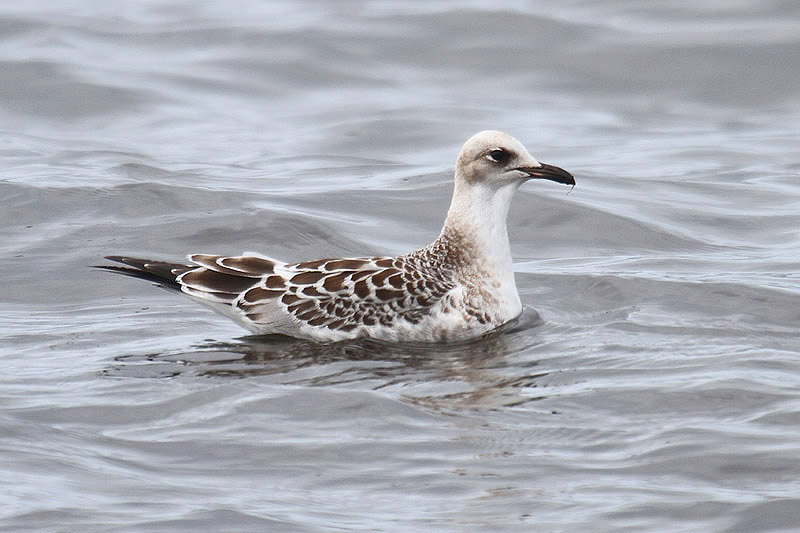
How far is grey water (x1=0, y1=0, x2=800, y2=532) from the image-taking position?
720 cm

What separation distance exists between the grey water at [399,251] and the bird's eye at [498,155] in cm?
113

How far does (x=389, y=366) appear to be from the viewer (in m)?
9.32

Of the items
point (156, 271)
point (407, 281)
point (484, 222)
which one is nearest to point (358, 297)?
point (407, 281)

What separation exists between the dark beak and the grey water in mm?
1017

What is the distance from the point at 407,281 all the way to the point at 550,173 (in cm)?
117

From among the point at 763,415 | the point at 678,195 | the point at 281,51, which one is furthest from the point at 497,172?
the point at 281,51

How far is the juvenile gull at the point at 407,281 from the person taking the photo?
9.87 m

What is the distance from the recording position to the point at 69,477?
23.7 ft

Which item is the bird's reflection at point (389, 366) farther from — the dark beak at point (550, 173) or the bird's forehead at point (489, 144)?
the bird's forehead at point (489, 144)

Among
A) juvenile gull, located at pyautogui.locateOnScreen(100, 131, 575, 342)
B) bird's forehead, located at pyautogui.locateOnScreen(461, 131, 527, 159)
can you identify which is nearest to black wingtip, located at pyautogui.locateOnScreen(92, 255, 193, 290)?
juvenile gull, located at pyautogui.locateOnScreen(100, 131, 575, 342)

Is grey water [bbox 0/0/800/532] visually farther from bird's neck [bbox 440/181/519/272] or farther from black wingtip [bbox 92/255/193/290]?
bird's neck [bbox 440/181/519/272]

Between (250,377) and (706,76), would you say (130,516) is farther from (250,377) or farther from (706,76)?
(706,76)

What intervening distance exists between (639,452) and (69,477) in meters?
2.77

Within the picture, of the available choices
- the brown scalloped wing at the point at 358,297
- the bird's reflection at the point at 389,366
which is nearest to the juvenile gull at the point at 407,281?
the brown scalloped wing at the point at 358,297
